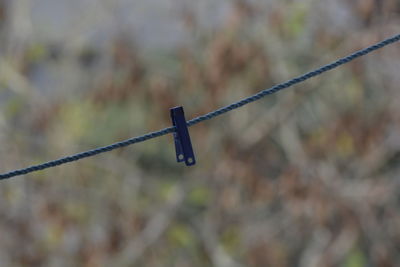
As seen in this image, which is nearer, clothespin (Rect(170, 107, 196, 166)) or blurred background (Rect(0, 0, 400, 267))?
clothespin (Rect(170, 107, 196, 166))

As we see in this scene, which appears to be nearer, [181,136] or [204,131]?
[181,136]

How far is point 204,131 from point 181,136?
8.41 feet

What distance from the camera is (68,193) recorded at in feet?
13.2

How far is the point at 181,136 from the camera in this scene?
57.7 inches

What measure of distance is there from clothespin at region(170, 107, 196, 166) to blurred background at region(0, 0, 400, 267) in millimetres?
2347

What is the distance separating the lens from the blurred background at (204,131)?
386cm

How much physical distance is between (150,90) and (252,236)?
0.89 meters

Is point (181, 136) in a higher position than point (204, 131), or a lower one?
lower

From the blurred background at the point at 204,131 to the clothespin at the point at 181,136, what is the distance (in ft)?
7.70

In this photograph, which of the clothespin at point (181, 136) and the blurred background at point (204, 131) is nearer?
the clothespin at point (181, 136)

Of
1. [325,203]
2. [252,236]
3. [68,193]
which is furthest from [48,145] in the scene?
[325,203]

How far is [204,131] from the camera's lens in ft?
13.2

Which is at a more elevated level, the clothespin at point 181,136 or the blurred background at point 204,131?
the blurred background at point 204,131

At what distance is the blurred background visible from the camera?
3.86 m
